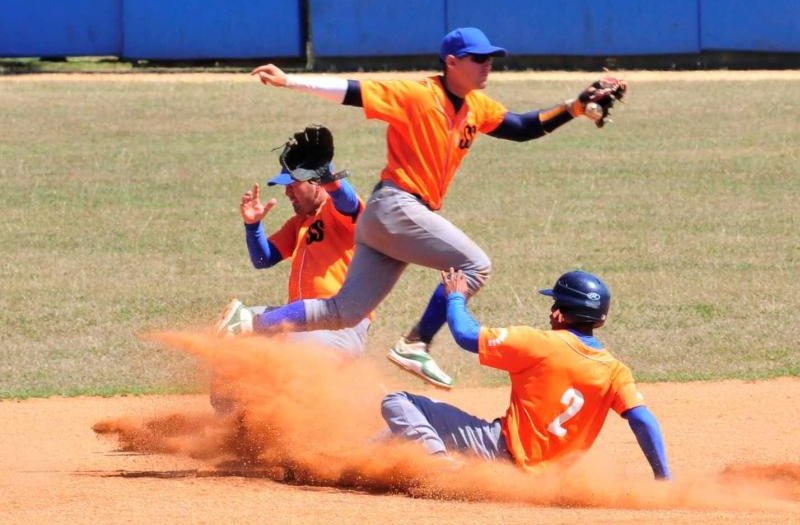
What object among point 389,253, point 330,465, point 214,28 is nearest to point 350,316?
point 389,253

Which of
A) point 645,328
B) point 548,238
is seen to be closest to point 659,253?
point 548,238

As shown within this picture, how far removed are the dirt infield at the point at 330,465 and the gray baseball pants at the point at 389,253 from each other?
528 millimetres

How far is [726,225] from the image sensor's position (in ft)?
49.9

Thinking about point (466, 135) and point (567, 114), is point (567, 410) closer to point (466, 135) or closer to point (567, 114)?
point (466, 135)

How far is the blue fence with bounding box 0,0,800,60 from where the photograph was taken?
2622 centimetres

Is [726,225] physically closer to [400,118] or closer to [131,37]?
[400,118]

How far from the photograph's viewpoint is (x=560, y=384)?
21.6ft

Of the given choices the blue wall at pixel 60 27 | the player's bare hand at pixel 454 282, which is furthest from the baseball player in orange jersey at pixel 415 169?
the blue wall at pixel 60 27

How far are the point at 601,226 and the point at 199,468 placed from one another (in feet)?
27.4

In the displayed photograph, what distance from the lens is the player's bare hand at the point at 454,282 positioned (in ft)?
22.7

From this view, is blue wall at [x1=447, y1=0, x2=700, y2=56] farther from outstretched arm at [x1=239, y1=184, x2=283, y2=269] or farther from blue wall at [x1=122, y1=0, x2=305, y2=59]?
outstretched arm at [x1=239, y1=184, x2=283, y2=269]

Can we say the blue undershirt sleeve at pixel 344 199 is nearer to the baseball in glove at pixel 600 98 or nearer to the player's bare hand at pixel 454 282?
the player's bare hand at pixel 454 282

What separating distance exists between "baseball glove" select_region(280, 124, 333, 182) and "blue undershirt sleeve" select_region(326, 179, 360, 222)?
15 cm

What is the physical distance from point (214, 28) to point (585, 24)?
7.23 metres
